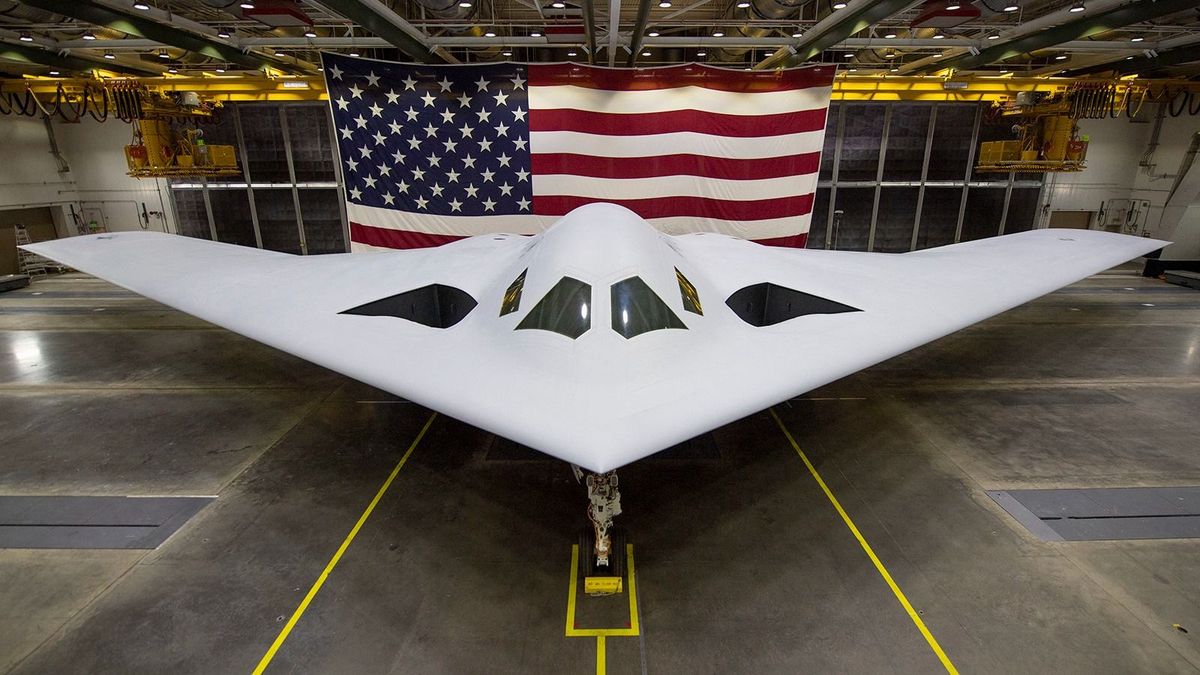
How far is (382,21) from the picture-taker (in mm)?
10797

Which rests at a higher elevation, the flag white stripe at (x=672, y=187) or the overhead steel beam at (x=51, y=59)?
the overhead steel beam at (x=51, y=59)

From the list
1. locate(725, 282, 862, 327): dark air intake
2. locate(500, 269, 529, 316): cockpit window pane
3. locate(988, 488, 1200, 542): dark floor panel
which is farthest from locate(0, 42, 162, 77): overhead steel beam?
locate(988, 488, 1200, 542): dark floor panel

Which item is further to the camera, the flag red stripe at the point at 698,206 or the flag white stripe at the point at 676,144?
the flag red stripe at the point at 698,206

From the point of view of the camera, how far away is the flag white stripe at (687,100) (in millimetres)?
11984

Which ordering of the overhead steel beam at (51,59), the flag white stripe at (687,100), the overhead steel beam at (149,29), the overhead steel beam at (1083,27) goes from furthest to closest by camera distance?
the overhead steel beam at (51,59) < the flag white stripe at (687,100) < the overhead steel beam at (1083,27) < the overhead steel beam at (149,29)

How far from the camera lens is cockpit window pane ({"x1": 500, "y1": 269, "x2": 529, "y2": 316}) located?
5.96m

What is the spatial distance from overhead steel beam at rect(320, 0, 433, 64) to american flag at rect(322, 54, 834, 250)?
73 centimetres

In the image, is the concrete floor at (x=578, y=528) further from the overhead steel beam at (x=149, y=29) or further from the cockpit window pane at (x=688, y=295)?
the overhead steel beam at (x=149, y=29)

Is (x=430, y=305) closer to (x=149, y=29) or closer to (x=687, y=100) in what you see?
(x=687, y=100)

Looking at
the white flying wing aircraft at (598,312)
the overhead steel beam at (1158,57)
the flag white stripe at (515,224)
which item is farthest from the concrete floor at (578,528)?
the overhead steel beam at (1158,57)

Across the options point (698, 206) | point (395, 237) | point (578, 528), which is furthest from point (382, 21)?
point (578, 528)

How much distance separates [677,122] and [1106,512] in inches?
400

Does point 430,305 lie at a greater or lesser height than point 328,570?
greater

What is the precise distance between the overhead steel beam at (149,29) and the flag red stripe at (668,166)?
815cm
